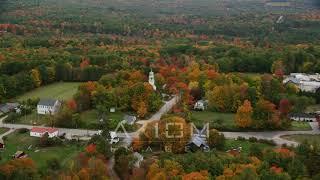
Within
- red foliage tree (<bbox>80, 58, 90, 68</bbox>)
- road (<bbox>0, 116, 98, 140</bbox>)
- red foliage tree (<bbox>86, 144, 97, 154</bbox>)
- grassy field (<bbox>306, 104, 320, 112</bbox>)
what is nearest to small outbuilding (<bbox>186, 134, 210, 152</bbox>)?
red foliage tree (<bbox>86, 144, 97, 154</bbox>)

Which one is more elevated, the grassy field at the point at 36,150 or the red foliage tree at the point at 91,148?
the red foliage tree at the point at 91,148

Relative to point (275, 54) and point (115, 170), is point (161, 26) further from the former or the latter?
point (115, 170)

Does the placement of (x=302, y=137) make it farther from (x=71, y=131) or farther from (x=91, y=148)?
(x=71, y=131)

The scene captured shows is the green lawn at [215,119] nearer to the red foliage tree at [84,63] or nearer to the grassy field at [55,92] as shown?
the grassy field at [55,92]

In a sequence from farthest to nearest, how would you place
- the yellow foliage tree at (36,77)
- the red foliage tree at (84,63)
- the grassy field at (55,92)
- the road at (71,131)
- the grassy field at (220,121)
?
1. the red foliage tree at (84,63)
2. the yellow foliage tree at (36,77)
3. the grassy field at (55,92)
4. the grassy field at (220,121)
5. the road at (71,131)

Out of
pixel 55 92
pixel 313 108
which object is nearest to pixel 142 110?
pixel 55 92

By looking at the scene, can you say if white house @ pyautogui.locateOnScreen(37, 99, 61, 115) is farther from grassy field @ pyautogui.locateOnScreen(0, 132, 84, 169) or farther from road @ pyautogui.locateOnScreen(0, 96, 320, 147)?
grassy field @ pyautogui.locateOnScreen(0, 132, 84, 169)

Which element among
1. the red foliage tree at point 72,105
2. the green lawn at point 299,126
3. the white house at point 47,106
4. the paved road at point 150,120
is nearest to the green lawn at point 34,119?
the white house at point 47,106
